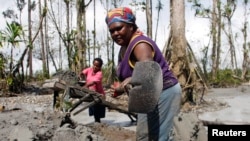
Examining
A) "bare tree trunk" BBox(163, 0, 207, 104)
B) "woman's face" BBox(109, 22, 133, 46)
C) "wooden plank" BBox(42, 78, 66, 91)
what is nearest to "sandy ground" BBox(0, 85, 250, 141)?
"wooden plank" BBox(42, 78, 66, 91)

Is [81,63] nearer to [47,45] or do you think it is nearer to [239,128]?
[239,128]

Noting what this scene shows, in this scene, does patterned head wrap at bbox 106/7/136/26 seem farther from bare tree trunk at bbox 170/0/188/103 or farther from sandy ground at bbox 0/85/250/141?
bare tree trunk at bbox 170/0/188/103

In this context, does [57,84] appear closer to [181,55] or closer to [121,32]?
[121,32]

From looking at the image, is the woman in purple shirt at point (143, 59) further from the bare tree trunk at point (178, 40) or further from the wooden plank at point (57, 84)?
the bare tree trunk at point (178, 40)

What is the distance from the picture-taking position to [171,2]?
7957 millimetres

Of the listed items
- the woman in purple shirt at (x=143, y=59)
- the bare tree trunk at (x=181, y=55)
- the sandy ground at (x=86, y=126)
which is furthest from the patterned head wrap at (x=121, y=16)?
the bare tree trunk at (x=181, y=55)

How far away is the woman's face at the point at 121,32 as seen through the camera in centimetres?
229

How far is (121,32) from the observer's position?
2291 mm

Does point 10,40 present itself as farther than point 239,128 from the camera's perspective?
Yes

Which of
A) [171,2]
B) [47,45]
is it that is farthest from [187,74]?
[47,45]

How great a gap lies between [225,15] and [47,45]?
11184mm

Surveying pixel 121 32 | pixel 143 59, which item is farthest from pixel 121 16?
pixel 143 59

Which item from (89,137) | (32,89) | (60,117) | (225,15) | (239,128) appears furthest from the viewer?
(225,15)

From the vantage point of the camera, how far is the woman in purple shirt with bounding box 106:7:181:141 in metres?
2.21
